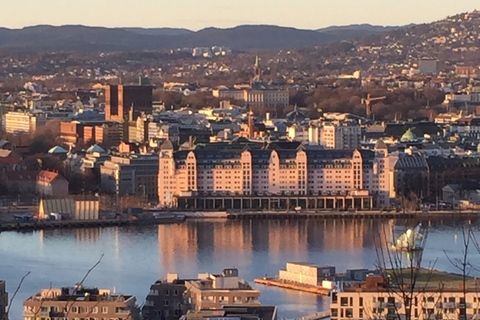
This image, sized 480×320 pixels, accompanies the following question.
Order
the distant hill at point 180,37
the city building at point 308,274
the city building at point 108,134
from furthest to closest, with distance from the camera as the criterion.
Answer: the distant hill at point 180,37
the city building at point 108,134
the city building at point 308,274

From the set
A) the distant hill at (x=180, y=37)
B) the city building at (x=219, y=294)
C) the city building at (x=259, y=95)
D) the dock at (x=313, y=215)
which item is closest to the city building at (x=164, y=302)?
the city building at (x=219, y=294)

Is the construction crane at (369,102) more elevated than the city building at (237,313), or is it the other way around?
the construction crane at (369,102)

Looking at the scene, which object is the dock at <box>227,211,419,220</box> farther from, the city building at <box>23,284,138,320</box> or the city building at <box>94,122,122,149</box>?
the city building at <box>23,284,138,320</box>

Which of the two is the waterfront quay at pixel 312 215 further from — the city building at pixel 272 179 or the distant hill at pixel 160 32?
Result: the distant hill at pixel 160 32

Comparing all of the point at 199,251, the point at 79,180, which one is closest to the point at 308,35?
the point at 79,180

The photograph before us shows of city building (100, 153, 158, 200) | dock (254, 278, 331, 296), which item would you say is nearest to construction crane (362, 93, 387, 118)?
city building (100, 153, 158, 200)

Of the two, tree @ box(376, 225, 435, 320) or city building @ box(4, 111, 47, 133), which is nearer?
tree @ box(376, 225, 435, 320)

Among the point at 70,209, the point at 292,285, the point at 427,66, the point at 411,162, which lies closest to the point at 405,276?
the point at 292,285
